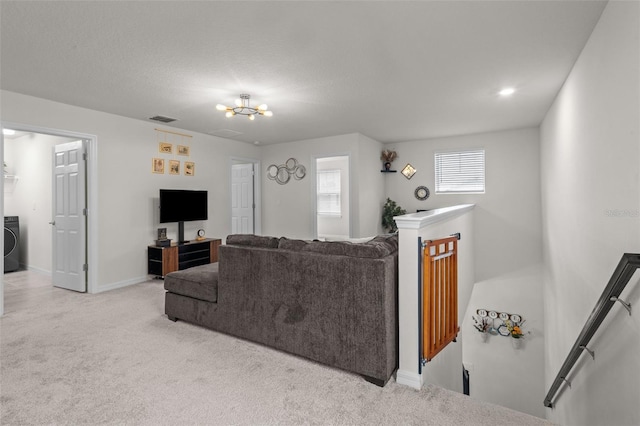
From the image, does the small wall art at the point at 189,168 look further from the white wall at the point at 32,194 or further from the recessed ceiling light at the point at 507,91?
the recessed ceiling light at the point at 507,91

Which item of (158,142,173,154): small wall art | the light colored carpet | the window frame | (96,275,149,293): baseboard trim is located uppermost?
(158,142,173,154): small wall art

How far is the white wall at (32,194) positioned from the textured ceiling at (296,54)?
2.29 m

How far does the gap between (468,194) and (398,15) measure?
4474 mm

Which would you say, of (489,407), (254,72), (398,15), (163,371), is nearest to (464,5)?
(398,15)

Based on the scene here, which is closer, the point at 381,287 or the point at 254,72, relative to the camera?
the point at 381,287

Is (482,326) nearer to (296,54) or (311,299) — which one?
(311,299)

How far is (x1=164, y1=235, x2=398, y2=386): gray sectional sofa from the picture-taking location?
2.21 m

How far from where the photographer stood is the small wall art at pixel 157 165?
5.01 m

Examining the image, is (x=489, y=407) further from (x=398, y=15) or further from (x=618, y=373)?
(x=398, y=15)

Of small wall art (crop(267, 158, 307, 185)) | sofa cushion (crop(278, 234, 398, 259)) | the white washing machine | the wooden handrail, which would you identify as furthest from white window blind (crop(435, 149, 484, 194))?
the white washing machine

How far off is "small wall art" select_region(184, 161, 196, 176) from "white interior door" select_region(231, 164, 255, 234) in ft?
4.18

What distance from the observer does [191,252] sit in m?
5.21

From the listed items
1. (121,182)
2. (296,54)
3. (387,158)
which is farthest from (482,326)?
(121,182)

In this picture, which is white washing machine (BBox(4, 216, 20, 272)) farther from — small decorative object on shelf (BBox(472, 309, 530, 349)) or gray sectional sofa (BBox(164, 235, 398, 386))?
small decorative object on shelf (BBox(472, 309, 530, 349))
